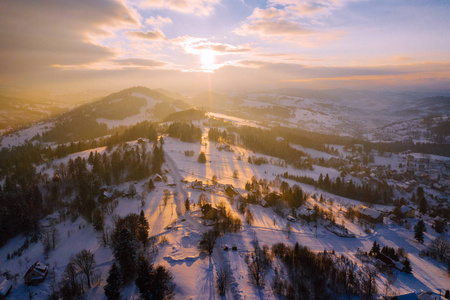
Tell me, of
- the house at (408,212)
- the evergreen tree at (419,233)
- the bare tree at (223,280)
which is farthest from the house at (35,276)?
the house at (408,212)

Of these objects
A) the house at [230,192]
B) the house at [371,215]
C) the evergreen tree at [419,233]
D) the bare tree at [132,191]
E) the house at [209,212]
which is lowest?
the house at [371,215]

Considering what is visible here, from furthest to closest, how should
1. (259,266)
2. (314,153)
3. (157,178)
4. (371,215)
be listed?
(314,153), (157,178), (371,215), (259,266)

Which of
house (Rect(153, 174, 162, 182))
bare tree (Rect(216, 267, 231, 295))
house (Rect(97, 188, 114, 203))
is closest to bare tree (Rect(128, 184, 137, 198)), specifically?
house (Rect(97, 188, 114, 203))

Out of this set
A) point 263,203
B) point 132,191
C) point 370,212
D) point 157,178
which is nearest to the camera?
point 132,191

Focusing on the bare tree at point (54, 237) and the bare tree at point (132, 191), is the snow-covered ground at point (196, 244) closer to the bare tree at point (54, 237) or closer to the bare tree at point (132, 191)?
the bare tree at point (54, 237)

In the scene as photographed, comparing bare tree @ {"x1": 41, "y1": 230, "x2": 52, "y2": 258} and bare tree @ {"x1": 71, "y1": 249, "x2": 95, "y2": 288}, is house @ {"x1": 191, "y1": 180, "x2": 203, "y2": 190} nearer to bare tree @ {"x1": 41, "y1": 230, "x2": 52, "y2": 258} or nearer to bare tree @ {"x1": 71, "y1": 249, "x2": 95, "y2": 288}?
bare tree @ {"x1": 41, "y1": 230, "x2": 52, "y2": 258}

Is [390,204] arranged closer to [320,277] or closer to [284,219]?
[284,219]

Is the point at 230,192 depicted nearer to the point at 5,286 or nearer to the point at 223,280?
the point at 223,280

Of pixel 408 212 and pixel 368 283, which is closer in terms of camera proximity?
pixel 368 283

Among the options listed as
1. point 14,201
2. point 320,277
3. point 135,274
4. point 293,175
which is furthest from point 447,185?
point 14,201

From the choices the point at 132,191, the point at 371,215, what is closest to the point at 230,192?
the point at 132,191

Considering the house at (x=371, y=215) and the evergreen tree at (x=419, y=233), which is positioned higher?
the evergreen tree at (x=419, y=233)
